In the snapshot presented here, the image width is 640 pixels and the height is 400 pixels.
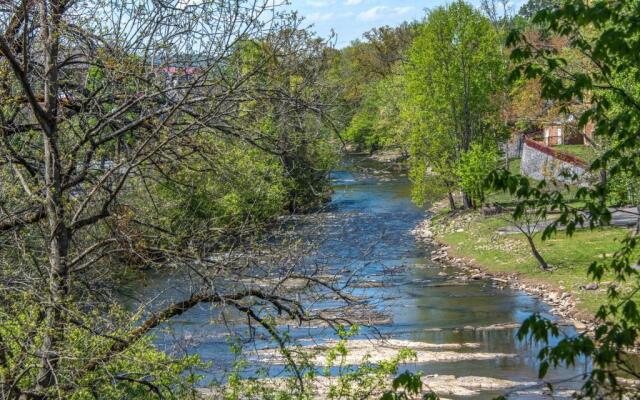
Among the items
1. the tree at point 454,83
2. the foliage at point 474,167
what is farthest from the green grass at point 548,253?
the tree at point 454,83

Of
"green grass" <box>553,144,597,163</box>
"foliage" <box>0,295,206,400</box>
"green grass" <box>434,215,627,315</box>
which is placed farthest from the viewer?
"green grass" <box>553,144,597,163</box>

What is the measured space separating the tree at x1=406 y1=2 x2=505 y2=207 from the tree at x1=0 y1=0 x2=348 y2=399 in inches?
1170

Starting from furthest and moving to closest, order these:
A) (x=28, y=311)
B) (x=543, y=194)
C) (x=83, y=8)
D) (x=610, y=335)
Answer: (x=83, y=8)
(x=28, y=311)
(x=543, y=194)
(x=610, y=335)

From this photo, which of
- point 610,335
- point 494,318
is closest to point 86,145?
point 610,335

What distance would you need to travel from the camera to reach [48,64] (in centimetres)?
711

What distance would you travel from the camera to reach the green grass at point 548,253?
23.1 m

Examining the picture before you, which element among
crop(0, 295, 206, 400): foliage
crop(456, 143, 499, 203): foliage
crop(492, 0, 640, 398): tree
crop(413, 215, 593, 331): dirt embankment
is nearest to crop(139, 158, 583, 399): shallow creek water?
crop(413, 215, 593, 331): dirt embankment

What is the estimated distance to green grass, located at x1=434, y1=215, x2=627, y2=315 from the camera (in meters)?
23.1

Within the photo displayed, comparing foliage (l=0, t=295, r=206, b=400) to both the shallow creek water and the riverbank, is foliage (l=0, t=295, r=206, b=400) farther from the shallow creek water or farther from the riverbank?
the riverbank

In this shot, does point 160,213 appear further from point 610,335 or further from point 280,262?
point 610,335

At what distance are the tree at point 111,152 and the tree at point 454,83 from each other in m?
29.7

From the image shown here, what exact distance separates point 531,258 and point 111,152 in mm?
20474

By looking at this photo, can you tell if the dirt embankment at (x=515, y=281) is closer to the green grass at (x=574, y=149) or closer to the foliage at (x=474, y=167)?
the foliage at (x=474, y=167)

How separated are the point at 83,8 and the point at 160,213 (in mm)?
2755
